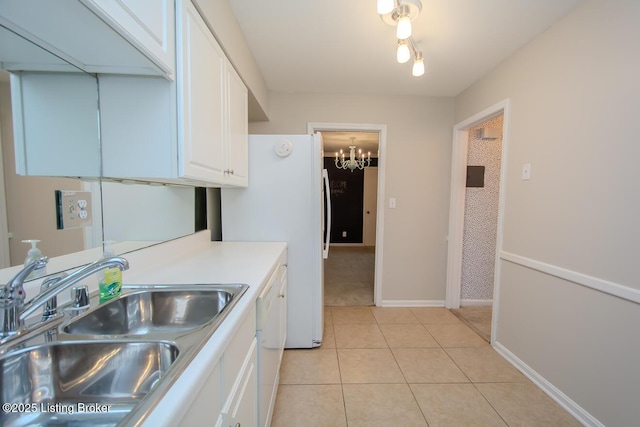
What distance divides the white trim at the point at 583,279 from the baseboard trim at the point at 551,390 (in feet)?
2.30

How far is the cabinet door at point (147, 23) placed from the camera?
2.31ft

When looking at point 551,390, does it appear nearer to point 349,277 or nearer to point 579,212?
point 579,212

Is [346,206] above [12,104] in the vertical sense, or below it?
below

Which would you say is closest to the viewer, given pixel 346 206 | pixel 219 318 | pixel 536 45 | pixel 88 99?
pixel 219 318

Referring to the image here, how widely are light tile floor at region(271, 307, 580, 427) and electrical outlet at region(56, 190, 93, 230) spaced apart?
54.4 inches

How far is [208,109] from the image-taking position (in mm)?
1315

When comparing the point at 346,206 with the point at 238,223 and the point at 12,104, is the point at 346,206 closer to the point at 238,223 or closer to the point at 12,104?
the point at 238,223

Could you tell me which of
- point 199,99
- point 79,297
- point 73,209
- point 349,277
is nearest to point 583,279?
point 199,99

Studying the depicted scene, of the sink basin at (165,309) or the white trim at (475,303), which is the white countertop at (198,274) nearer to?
the sink basin at (165,309)

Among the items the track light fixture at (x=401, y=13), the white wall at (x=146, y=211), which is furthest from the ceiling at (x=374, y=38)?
the white wall at (x=146, y=211)

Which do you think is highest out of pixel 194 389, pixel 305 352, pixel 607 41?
pixel 607 41

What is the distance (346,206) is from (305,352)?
492 centimetres

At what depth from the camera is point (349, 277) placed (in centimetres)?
423

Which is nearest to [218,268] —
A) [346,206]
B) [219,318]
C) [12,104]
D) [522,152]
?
[219,318]
